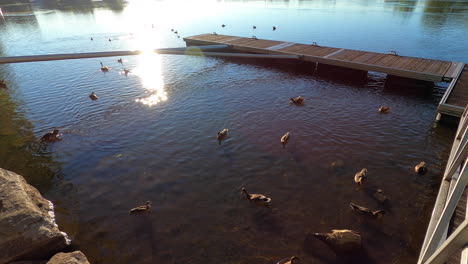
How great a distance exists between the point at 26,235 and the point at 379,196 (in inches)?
567

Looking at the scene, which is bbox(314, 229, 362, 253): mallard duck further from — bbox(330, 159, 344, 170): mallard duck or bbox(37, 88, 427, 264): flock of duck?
bbox(330, 159, 344, 170): mallard duck

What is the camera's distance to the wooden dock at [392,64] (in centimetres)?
1902

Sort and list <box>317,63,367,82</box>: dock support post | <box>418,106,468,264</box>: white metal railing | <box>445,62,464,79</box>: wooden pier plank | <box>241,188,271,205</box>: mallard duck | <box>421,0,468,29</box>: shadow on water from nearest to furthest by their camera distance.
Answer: <box>418,106,468,264</box>: white metal railing → <box>241,188,271,205</box>: mallard duck → <box>445,62,464,79</box>: wooden pier plank → <box>317,63,367,82</box>: dock support post → <box>421,0,468,29</box>: shadow on water

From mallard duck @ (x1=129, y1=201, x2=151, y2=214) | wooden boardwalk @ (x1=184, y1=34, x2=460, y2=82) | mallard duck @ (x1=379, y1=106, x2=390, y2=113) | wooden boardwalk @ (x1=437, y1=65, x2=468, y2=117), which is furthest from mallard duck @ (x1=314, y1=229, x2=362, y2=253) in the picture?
wooden boardwalk @ (x1=184, y1=34, x2=460, y2=82)

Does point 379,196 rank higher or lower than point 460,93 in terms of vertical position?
lower

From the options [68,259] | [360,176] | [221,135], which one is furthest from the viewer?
[221,135]

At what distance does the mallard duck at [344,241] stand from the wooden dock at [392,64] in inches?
544

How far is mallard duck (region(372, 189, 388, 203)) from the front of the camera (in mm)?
11984

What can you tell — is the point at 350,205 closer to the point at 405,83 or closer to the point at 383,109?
the point at 383,109

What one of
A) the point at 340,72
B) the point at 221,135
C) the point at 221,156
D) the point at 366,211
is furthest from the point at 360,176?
the point at 340,72

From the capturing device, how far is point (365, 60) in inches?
1065

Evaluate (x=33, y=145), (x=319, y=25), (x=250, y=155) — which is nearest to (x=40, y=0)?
(x=319, y=25)

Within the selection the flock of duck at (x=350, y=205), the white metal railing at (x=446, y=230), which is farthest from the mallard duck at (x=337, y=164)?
the white metal railing at (x=446, y=230)

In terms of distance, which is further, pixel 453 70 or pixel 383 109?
pixel 453 70
